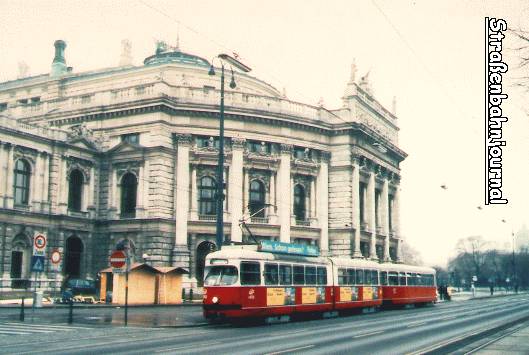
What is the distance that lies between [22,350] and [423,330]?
1436cm

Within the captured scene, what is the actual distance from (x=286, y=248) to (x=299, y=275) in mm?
1543

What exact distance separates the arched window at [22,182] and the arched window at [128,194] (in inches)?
307

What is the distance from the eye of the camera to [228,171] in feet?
176

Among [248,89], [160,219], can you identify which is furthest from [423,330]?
[248,89]

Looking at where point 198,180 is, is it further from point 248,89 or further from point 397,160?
point 397,160

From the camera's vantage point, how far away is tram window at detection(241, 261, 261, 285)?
28.4 m

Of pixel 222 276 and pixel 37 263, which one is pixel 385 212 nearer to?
pixel 222 276

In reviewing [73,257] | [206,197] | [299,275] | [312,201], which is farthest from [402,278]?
[73,257]

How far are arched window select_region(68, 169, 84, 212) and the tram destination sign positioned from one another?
23985 millimetres

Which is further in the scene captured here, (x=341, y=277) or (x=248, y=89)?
(x=248, y=89)

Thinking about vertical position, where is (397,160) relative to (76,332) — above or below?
above

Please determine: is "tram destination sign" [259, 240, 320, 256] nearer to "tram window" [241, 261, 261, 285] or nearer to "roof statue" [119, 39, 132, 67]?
"tram window" [241, 261, 261, 285]

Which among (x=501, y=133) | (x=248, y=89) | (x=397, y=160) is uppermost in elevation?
(x=248, y=89)

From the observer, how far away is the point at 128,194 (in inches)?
2092
